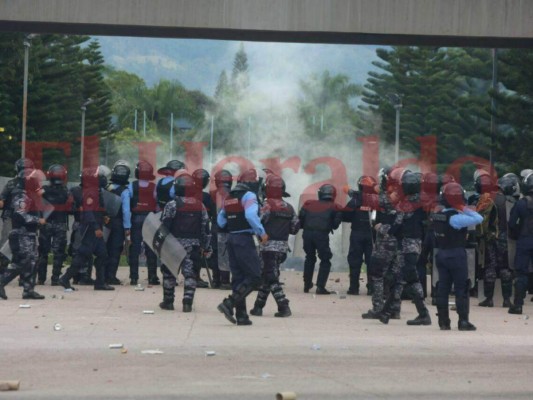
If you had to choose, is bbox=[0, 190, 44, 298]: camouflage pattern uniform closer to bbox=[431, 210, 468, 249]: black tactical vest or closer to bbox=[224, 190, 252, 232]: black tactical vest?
bbox=[224, 190, 252, 232]: black tactical vest

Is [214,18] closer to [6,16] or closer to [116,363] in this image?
[6,16]

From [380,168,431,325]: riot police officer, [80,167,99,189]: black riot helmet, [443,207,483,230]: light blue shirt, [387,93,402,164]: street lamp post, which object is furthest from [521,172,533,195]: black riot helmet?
[387,93,402,164]: street lamp post

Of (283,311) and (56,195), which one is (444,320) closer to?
(283,311)

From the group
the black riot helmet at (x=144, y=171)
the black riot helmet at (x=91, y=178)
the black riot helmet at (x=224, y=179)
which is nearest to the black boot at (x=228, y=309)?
the black riot helmet at (x=224, y=179)

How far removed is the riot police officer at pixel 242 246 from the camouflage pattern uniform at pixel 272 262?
3.32 ft

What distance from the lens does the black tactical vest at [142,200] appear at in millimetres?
21266

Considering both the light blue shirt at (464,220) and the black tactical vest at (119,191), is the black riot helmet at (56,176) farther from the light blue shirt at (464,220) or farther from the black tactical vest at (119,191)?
the light blue shirt at (464,220)

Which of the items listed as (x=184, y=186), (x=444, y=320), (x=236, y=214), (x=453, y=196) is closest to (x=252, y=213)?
(x=236, y=214)

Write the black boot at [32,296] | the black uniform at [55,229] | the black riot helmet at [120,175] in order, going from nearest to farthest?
the black boot at [32,296], the black uniform at [55,229], the black riot helmet at [120,175]

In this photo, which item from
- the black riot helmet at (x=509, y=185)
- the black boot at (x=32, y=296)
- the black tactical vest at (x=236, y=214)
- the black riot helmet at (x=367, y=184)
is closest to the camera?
the black tactical vest at (x=236, y=214)

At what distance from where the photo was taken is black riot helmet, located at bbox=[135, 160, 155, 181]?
69.7 feet

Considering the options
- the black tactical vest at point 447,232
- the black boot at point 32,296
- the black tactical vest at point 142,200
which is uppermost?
the black tactical vest at point 142,200

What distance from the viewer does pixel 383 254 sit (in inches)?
630

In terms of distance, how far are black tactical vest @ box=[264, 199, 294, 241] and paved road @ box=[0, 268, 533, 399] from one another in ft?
3.23
